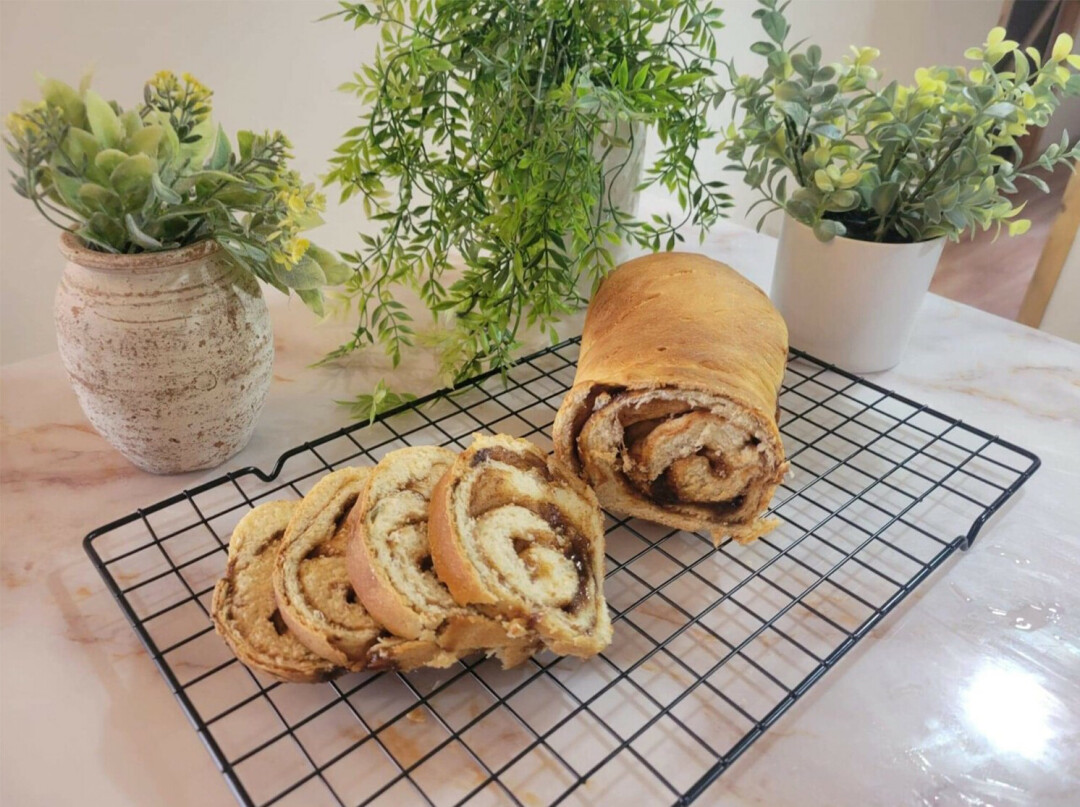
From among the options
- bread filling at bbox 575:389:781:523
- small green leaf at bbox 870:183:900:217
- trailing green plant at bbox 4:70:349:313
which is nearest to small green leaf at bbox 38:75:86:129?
trailing green plant at bbox 4:70:349:313

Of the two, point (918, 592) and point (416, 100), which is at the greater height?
point (416, 100)

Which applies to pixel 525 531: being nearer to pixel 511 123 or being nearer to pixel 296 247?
pixel 296 247

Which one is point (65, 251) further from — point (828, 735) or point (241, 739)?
point (828, 735)

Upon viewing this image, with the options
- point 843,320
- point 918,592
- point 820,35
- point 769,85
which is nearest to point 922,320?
point 843,320

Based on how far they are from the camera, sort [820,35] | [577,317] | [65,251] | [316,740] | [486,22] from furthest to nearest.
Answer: [820,35], [577,317], [486,22], [65,251], [316,740]

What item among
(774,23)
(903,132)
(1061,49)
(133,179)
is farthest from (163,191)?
(1061,49)

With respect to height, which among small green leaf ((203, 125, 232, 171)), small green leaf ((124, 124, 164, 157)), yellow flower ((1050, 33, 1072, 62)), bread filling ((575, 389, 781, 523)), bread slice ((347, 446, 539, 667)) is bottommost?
bread slice ((347, 446, 539, 667))


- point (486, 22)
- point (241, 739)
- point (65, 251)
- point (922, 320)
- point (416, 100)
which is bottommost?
point (241, 739)

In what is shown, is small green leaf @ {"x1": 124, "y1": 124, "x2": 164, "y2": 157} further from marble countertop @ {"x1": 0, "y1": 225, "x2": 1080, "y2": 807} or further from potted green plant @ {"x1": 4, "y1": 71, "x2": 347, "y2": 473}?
marble countertop @ {"x1": 0, "y1": 225, "x2": 1080, "y2": 807}
